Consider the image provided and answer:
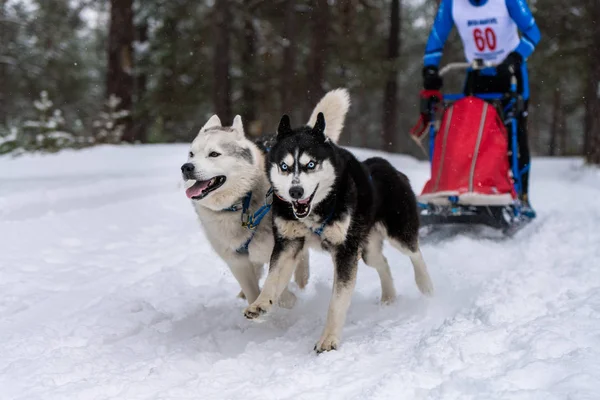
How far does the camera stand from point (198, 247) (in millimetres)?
5625

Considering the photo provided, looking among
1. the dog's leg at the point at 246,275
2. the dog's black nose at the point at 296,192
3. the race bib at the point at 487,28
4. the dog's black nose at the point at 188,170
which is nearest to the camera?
the dog's black nose at the point at 296,192

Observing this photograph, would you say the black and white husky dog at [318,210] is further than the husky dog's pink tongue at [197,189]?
No

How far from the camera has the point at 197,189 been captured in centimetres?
329

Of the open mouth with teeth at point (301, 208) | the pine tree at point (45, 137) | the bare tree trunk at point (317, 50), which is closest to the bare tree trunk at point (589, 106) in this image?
the bare tree trunk at point (317, 50)

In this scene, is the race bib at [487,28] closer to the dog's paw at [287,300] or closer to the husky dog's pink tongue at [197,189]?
the dog's paw at [287,300]

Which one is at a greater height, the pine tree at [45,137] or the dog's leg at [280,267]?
the dog's leg at [280,267]

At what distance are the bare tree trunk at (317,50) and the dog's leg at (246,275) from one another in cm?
985

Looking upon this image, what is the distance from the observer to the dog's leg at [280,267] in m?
3.08

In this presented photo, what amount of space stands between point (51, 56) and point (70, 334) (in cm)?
1573

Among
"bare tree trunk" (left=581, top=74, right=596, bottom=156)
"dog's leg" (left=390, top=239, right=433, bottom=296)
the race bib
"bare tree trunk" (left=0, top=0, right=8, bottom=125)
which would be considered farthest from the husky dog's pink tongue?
"bare tree trunk" (left=0, top=0, right=8, bottom=125)

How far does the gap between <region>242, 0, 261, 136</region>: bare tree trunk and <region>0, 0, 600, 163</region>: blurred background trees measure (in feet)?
0.11

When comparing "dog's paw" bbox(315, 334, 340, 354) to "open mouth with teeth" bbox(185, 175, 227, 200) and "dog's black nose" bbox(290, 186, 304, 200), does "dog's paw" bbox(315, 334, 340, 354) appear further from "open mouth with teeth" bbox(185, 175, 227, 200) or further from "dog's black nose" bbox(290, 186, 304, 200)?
"open mouth with teeth" bbox(185, 175, 227, 200)

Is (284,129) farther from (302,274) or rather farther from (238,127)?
(302,274)

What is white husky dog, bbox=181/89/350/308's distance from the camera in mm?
3340
